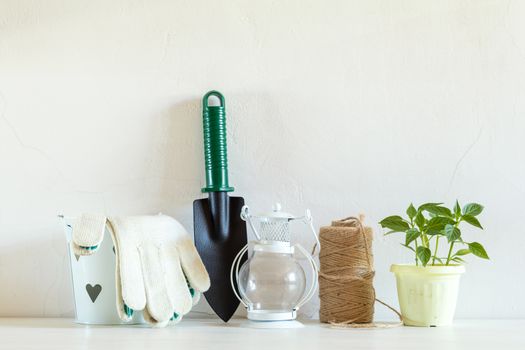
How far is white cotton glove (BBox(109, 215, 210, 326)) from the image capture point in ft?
4.64

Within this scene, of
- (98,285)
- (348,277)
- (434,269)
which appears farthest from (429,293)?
(98,285)

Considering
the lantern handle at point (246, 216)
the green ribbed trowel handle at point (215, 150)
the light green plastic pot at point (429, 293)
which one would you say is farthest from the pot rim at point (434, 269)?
the green ribbed trowel handle at point (215, 150)

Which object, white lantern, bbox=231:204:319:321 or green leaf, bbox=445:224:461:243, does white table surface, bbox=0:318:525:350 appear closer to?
white lantern, bbox=231:204:319:321

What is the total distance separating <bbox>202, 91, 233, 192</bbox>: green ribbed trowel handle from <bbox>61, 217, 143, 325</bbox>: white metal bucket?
0.83 ft

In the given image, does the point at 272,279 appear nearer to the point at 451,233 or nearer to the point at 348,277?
the point at 348,277

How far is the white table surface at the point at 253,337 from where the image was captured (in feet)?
4.06

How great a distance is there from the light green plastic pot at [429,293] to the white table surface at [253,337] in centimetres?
3

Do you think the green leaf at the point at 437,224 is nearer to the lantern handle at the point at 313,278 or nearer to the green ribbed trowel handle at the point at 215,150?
the lantern handle at the point at 313,278

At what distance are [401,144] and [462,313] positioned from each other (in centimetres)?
38

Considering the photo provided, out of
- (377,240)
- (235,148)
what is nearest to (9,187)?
(235,148)

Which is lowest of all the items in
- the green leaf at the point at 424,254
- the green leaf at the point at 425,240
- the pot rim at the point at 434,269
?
the pot rim at the point at 434,269

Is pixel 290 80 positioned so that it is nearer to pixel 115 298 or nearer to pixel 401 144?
pixel 401 144

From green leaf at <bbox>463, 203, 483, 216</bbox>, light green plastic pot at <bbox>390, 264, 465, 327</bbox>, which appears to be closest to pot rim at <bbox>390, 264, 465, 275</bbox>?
light green plastic pot at <bbox>390, 264, 465, 327</bbox>

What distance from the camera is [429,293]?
1456 mm
